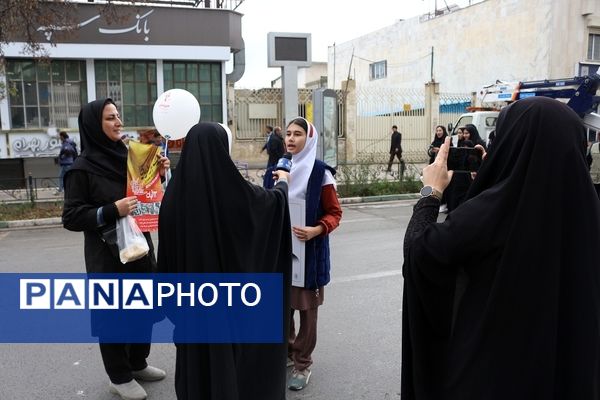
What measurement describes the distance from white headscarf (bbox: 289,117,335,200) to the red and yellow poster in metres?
0.86

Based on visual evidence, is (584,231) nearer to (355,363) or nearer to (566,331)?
(566,331)

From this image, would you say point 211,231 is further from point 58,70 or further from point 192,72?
point 58,70

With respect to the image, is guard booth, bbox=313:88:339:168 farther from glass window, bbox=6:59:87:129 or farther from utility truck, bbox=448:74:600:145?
glass window, bbox=6:59:87:129

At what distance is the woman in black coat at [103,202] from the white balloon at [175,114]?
437mm

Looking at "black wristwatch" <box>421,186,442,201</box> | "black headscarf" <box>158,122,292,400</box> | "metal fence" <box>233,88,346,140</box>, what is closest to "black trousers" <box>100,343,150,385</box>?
"black headscarf" <box>158,122,292,400</box>

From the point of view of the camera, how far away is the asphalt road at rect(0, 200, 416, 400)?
3.62 m

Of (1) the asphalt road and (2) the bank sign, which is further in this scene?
(1) the asphalt road

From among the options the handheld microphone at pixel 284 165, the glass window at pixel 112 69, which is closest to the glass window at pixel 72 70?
the glass window at pixel 112 69

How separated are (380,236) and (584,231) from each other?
22.4 ft

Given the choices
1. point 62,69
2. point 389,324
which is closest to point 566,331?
point 389,324

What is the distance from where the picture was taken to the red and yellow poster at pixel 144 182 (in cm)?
323

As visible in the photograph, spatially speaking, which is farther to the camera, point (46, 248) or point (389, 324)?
point (46, 248)

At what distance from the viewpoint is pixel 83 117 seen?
3.27 m

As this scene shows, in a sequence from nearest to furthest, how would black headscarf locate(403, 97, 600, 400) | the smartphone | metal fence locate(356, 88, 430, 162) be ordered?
1. black headscarf locate(403, 97, 600, 400)
2. the smartphone
3. metal fence locate(356, 88, 430, 162)
